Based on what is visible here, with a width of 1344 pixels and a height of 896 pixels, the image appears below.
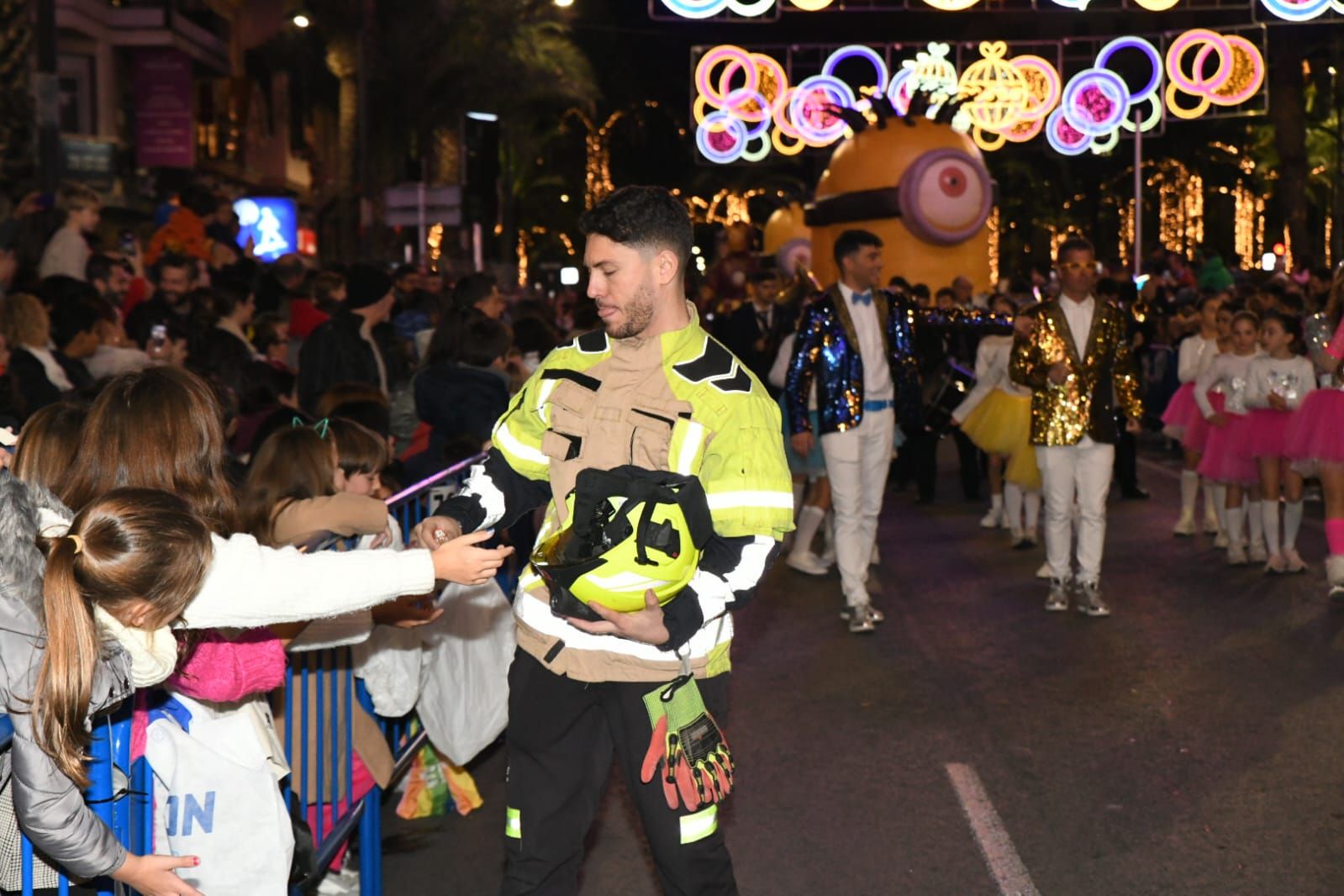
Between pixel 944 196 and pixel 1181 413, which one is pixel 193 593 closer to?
pixel 1181 413

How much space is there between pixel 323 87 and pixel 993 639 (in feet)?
120

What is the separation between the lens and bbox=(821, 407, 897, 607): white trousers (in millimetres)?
9789

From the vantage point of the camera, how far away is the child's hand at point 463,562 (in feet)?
12.5

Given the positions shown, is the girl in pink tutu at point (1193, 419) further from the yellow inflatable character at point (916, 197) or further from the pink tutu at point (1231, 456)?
the yellow inflatable character at point (916, 197)

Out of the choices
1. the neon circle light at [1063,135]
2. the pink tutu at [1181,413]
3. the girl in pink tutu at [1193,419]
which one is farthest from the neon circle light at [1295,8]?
the neon circle light at [1063,135]

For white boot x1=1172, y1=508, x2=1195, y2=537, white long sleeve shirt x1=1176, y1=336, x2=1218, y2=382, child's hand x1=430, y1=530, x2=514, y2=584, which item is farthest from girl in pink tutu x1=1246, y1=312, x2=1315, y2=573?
child's hand x1=430, y1=530, x2=514, y2=584

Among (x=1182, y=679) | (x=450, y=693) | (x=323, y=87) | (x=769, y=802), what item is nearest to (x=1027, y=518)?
(x=1182, y=679)

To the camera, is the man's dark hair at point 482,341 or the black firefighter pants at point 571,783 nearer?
the black firefighter pants at point 571,783

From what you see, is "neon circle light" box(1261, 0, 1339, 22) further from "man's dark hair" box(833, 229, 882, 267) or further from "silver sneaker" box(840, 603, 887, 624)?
"silver sneaker" box(840, 603, 887, 624)

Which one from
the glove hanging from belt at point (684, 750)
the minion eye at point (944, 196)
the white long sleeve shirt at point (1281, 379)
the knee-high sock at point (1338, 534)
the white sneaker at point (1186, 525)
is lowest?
the white sneaker at point (1186, 525)

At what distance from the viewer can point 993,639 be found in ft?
31.5

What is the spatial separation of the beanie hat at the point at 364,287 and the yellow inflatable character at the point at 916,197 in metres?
12.3

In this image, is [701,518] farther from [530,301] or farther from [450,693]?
[530,301]

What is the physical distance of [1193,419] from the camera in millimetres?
13398
